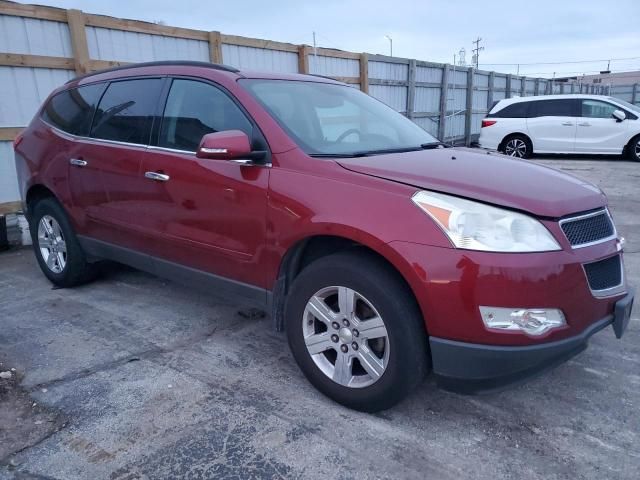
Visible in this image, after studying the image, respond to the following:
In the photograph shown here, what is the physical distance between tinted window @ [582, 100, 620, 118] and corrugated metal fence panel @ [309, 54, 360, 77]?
5969mm

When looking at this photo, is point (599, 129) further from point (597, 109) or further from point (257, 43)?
point (257, 43)

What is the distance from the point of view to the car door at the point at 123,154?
3.56m

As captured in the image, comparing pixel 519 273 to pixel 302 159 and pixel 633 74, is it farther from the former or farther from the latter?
pixel 633 74

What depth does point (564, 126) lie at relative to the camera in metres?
13.1

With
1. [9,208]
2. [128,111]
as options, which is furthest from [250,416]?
[9,208]

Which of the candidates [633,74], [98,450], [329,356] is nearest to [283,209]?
[329,356]

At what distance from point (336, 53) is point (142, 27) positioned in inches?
179

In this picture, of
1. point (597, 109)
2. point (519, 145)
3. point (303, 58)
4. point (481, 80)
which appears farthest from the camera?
point (481, 80)

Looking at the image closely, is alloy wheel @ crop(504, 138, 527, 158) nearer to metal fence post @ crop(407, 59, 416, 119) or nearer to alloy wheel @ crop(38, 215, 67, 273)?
metal fence post @ crop(407, 59, 416, 119)

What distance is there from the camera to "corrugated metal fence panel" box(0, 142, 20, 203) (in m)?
5.91

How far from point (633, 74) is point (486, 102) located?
139 feet

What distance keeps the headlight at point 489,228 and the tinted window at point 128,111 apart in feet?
7.32

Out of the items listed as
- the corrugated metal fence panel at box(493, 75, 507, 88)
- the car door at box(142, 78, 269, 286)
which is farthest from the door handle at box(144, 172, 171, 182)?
the corrugated metal fence panel at box(493, 75, 507, 88)

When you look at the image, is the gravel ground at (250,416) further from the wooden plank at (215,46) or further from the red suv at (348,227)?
the wooden plank at (215,46)
